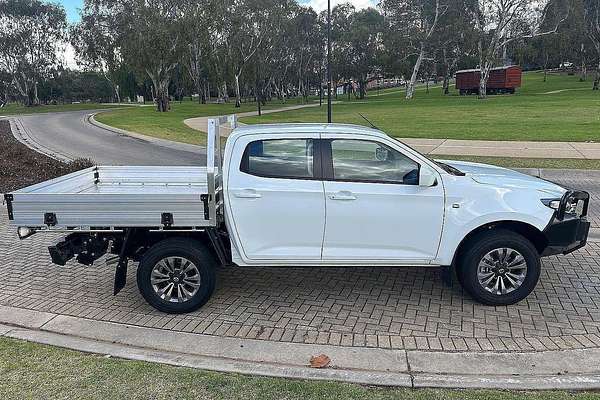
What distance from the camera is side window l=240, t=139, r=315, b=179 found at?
468 cm

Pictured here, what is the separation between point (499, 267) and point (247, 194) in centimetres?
246

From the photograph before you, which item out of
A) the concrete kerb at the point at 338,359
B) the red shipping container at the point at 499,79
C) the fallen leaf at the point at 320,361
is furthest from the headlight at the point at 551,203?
the red shipping container at the point at 499,79

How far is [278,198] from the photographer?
459cm

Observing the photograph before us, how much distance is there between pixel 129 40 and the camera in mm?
40750

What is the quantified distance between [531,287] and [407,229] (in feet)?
4.37

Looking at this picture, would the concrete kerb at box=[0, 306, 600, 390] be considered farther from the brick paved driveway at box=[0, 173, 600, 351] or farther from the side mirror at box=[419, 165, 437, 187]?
the side mirror at box=[419, 165, 437, 187]

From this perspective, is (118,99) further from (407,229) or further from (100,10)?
(407,229)

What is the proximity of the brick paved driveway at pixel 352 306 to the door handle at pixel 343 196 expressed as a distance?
111 centimetres

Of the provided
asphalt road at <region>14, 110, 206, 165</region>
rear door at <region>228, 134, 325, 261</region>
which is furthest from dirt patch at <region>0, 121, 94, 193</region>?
rear door at <region>228, 134, 325, 261</region>

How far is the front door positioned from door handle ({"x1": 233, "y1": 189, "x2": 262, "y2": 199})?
0.64 m

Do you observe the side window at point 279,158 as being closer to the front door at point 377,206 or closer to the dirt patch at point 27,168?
the front door at point 377,206

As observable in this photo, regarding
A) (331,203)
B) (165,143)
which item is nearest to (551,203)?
(331,203)

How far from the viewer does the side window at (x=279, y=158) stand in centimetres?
468

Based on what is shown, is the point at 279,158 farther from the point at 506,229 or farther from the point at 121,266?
the point at 506,229
